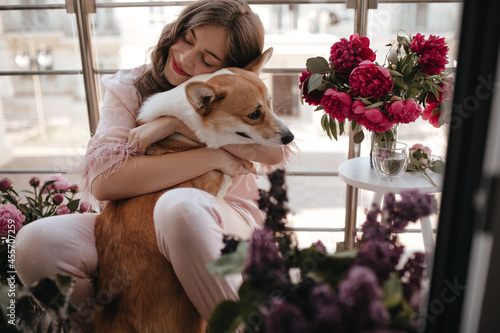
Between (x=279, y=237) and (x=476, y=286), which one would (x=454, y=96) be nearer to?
(x=476, y=286)

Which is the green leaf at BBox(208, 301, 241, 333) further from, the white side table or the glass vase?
the glass vase

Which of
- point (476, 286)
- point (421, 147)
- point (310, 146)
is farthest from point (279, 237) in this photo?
point (310, 146)

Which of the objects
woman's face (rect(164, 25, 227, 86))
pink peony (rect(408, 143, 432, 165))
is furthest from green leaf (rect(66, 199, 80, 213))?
pink peony (rect(408, 143, 432, 165))

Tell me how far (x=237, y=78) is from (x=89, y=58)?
3.32ft

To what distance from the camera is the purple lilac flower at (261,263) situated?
0.44 m

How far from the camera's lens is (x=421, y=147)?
1.50 metres

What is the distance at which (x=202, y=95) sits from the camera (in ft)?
3.18

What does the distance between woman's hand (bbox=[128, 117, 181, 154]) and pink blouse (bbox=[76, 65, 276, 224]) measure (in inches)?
1.0

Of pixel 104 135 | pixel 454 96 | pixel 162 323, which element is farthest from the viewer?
pixel 104 135

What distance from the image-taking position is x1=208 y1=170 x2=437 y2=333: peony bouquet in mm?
377

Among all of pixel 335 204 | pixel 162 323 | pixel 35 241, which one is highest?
pixel 35 241

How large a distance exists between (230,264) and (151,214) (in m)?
0.48

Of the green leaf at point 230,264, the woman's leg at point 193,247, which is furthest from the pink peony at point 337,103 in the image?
the green leaf at point 230,264

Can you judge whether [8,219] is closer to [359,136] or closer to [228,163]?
[228,163]
